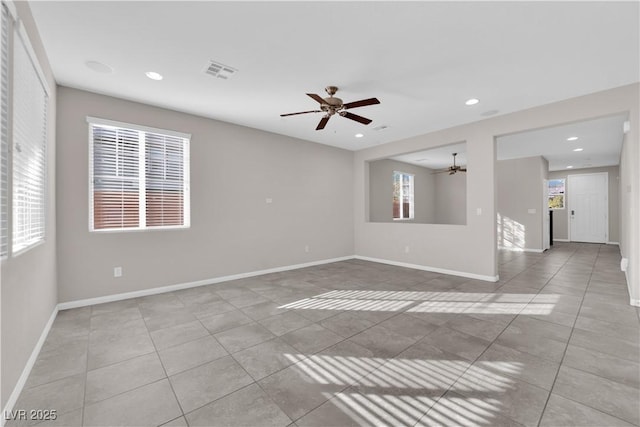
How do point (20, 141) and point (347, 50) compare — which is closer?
point (20, 141)

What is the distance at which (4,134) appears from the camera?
5.54ft

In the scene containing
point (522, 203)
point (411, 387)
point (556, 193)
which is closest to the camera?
point (411, 387)

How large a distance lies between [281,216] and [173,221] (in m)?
2.00

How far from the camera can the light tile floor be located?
164 cm

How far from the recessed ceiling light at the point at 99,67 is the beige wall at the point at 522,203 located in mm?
9239

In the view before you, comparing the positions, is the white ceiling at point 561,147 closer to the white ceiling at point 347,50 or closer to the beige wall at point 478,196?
the beige wall at point 478,196

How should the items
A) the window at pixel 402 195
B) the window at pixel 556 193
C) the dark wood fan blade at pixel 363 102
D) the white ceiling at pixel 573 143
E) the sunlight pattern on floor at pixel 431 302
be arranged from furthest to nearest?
the window at pixel 556 193 → the window at pixel 402 195 → the white ceiling at pixel 573 143 → the sunlight pattern on floor at pixel 431 302 → the dark wood fan blade at pixel 363 102

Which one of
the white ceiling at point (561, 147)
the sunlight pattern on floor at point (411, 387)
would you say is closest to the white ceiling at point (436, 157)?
the white ceiling at point (561, 147)

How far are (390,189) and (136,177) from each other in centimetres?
658

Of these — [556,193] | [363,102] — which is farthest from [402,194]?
[363,102]

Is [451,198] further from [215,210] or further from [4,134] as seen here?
[4,134]

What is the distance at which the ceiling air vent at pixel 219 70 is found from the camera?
2975mm

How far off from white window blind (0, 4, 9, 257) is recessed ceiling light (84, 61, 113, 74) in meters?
1.31

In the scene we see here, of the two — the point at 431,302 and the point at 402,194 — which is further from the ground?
the point at 402,194
